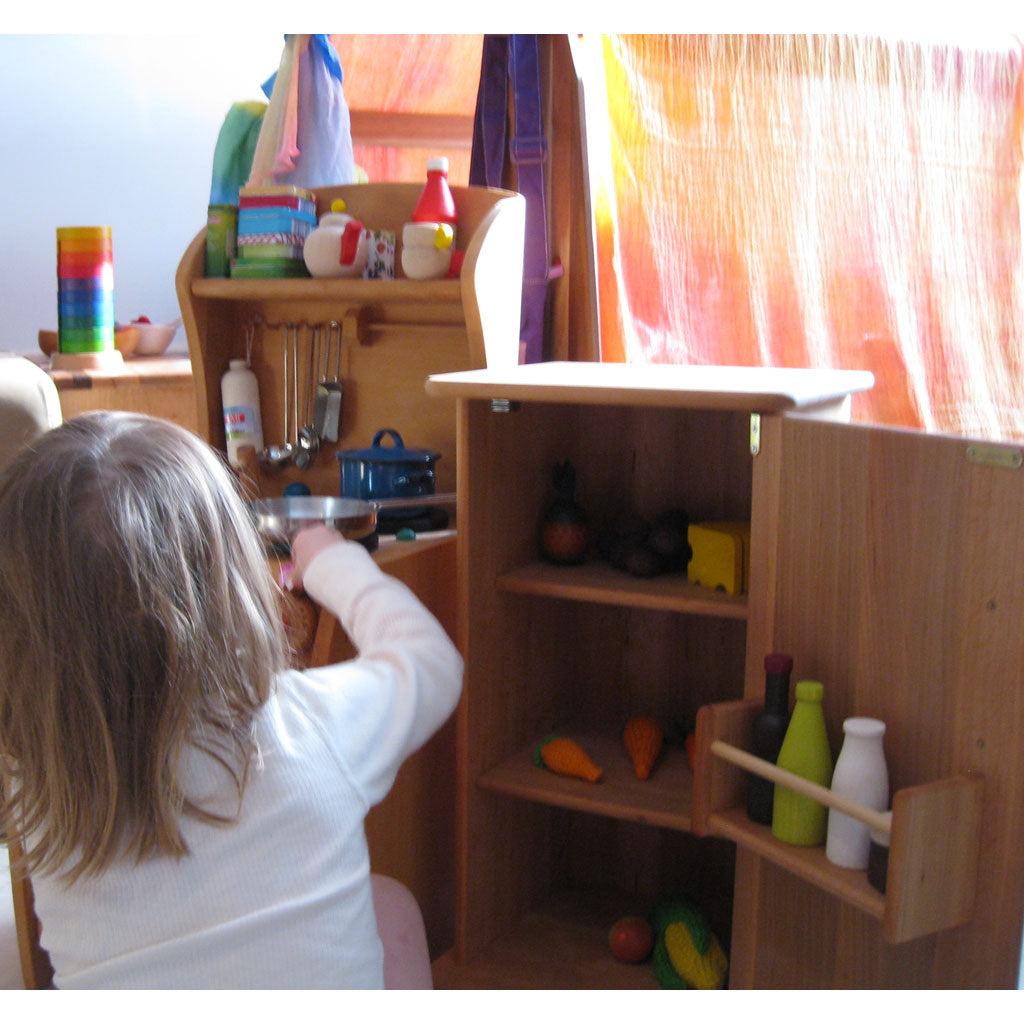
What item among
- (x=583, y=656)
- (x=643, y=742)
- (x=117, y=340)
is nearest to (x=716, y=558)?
(x=643, y=742)

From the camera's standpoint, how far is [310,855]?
3.00 feet

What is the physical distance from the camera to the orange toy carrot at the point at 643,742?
5.28 feet

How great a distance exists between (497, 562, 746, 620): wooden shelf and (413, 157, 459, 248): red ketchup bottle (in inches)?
22.5

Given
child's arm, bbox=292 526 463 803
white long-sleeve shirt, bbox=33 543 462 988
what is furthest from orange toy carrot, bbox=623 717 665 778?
white long-sleeve shirt, bbox=33 543 462 988

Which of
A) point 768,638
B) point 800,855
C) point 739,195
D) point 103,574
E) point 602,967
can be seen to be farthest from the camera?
point 739,195

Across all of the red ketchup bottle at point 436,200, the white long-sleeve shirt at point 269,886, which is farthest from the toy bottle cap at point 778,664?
the red ketchup bottle at point 436,200

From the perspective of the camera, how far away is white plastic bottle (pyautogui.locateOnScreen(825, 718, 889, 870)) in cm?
110

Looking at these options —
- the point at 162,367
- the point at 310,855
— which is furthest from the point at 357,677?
the point at 162,367

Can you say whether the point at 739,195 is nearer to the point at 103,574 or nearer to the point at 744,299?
the point at 744,299

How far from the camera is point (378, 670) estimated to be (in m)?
1.05

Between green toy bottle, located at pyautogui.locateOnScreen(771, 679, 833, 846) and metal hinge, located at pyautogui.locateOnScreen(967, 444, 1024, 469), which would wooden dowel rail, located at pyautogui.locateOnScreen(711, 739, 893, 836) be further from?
metal hinge, located at pyautogui.locateOnScreen(967, 444, 1024, 469)

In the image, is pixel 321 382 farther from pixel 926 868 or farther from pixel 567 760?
pixel 926 868

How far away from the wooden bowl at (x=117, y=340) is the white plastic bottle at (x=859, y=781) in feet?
5.90

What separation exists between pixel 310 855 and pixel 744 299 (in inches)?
51.1
